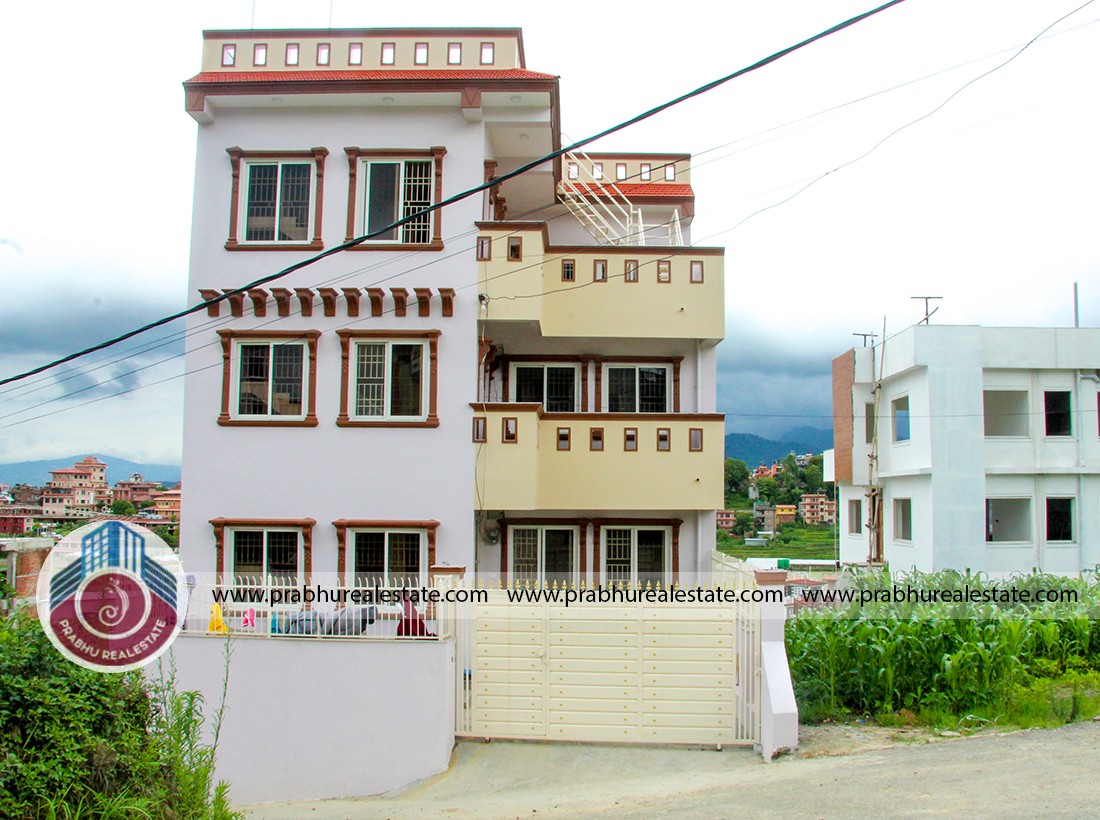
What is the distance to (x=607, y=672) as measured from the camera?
1049cm

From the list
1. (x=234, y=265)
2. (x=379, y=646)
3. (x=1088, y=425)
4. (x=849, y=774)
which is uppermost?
(x=234, y=265)

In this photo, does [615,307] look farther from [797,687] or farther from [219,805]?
[219,805]

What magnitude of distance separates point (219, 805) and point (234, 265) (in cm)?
1022

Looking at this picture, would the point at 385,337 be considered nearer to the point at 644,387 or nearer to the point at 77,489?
the point at 644,387

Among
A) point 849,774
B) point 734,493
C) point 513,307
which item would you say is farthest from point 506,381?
point 734,493

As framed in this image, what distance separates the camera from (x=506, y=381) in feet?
54.4

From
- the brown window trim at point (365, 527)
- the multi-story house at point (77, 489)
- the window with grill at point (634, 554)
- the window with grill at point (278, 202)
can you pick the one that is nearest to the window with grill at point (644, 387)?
the window with grill at point (634, 554)

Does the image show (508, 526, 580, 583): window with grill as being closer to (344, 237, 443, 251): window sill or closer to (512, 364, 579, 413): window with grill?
(512, 364, 579, 413): window with grill

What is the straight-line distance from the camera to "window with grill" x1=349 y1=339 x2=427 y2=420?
1426 cm

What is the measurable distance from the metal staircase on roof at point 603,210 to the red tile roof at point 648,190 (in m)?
0.04

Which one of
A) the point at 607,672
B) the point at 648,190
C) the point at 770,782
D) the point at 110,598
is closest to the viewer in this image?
the point at 110,598

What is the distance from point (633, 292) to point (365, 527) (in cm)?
622

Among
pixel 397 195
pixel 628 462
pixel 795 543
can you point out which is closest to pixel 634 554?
pixel 628 462

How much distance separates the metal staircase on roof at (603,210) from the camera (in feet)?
54.5
